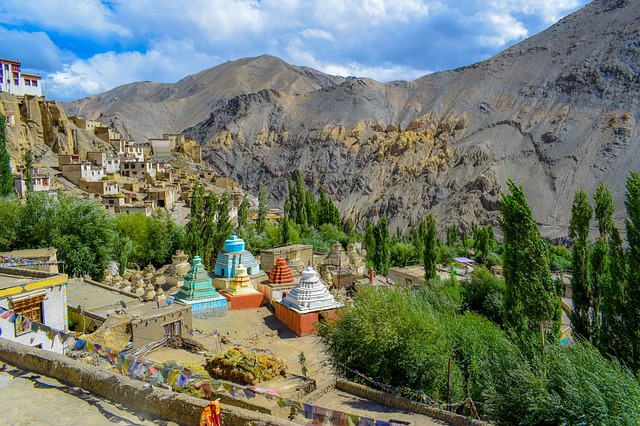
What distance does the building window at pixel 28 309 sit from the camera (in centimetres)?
1150

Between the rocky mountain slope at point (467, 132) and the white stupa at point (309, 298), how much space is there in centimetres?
4609

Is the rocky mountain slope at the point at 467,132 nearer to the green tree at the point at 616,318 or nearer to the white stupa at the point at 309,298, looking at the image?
the white stupa at the point at 309,298

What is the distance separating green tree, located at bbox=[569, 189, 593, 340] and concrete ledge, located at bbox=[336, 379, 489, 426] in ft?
29.8

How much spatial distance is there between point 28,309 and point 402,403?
8.87 meters

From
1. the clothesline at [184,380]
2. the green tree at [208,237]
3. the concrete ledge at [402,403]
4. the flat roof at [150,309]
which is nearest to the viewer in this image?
the clothesline at [184,380]

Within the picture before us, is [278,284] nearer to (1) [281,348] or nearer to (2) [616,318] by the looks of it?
(1) [281,348]

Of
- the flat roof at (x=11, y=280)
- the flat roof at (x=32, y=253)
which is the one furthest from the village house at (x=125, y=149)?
the flat roof at (x=11, y=280)

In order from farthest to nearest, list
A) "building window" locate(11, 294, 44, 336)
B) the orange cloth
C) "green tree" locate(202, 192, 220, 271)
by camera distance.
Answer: "green tree" locate(202, 192, 220, 271), "building window" locate(11, 294, 44, 336), the orange cloth

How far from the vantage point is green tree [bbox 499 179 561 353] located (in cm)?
1291

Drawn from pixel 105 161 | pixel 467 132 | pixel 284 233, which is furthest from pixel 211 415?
pixel 467 132

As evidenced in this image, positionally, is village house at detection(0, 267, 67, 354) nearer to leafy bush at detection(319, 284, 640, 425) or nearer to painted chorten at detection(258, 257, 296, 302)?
leafy bush at detection(319, 284, 640, 425)

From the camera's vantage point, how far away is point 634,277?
546 inches

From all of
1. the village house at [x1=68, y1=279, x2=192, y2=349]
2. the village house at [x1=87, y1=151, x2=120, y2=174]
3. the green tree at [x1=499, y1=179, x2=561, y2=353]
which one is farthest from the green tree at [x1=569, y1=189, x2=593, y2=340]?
the village house at [x1=87, y1=151, x2=120, y2=174]

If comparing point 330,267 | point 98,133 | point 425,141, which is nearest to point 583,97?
point 425,141
